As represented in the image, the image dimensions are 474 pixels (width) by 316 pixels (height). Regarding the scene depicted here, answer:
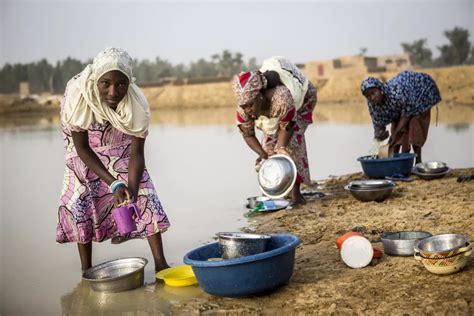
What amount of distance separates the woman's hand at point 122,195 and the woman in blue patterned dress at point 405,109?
180 inches

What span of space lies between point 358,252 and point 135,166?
1708 millimetres

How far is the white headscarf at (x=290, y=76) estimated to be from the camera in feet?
21.2

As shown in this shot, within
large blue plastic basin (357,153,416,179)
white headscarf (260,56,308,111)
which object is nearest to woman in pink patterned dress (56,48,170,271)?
white headscarf (260,56,308,111)

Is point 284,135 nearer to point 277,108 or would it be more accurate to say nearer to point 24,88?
point 277,108

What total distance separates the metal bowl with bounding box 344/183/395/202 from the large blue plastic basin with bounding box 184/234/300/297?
267cm

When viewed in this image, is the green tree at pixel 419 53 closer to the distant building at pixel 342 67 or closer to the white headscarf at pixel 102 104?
the distant building at pixel 342 67

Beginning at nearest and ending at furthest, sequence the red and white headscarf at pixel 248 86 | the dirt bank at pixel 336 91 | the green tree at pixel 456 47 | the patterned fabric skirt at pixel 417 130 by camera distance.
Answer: the red and white headscarf at pixel 248 86, the patterned fabric skirt at pixel 417 130, the dirt bank at pixel 336 91, the green tree at pixel 456 47

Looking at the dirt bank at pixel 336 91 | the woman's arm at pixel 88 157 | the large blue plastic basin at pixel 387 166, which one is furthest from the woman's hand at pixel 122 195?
the dirt bank at pixel 336 91

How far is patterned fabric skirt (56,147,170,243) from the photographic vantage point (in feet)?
15.3

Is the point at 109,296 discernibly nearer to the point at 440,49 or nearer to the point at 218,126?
the point at 218,126

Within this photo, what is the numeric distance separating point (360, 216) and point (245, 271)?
8.16ft

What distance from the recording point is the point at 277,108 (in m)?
6.16

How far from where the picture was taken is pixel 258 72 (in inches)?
241

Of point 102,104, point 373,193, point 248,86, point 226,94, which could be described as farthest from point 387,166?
point 226,94
